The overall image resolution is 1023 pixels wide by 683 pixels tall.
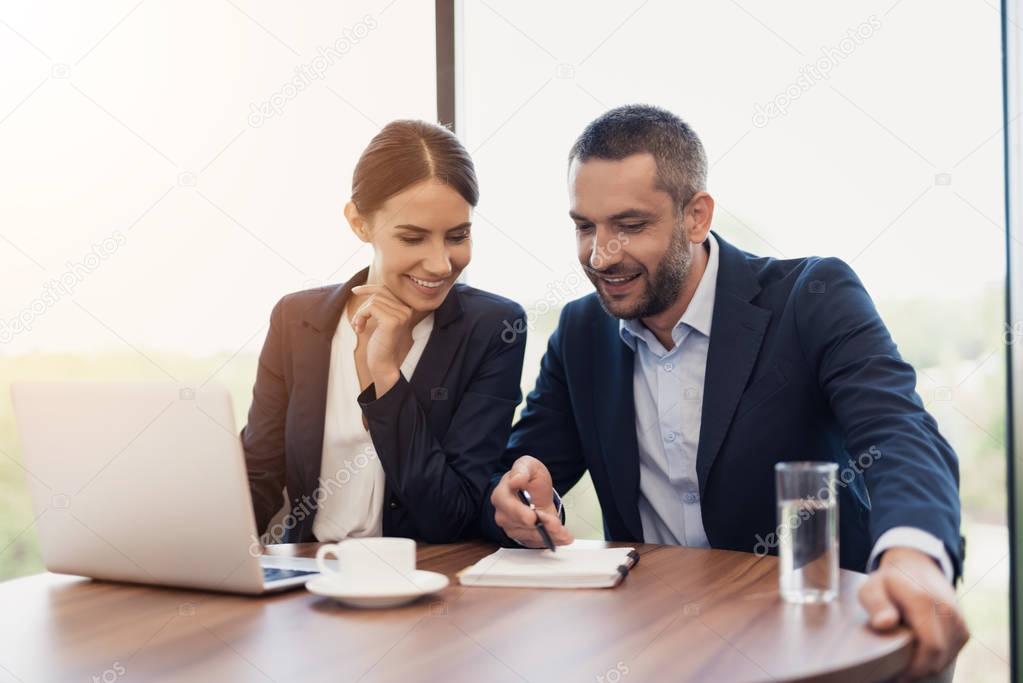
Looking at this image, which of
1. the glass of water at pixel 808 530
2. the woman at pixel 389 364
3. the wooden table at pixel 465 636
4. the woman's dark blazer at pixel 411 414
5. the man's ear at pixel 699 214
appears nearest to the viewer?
the wooden table at pixel 465 636

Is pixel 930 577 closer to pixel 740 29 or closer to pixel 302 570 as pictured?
pixel 302 570

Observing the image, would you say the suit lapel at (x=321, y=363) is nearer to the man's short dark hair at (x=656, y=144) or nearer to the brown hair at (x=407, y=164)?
the brown hair at (x=407, y=164)

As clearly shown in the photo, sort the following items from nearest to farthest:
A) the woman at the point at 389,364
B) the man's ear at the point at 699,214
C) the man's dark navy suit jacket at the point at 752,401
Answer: the man's dark navy suit jacket at the point at 752,401 < the woman at the point at 389,364 < the man's ear at the point at 699,214

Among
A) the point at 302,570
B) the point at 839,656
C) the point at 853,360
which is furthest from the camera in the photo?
the point at 853,360

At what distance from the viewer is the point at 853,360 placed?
5.37 feet

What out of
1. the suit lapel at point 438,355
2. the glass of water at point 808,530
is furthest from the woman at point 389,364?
the glass of water at point 808,530

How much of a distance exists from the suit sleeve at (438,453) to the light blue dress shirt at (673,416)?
0.29 meters

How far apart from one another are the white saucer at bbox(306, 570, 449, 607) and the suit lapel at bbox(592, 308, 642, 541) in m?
0.72

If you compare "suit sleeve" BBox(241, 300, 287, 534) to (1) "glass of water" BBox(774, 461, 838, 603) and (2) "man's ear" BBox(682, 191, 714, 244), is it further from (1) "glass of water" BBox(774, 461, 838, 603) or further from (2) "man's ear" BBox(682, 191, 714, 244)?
(1) "glass of water" BBox(774, 461, 838, 603)

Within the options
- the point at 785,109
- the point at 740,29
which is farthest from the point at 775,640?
the point at 740,29

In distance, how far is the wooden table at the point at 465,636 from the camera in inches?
37.2

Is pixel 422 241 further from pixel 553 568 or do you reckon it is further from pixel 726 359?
pixel 553 568

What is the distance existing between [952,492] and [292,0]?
2.37m

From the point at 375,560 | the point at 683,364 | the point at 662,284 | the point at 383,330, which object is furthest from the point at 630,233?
the point at 375,560
